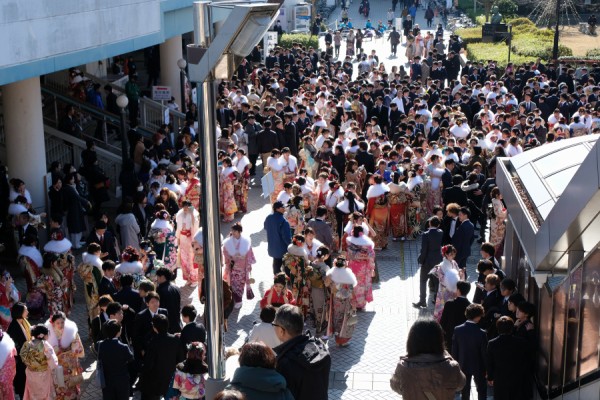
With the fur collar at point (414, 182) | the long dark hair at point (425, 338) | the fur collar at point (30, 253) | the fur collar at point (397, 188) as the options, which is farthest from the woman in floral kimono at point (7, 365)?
the fur collar at point (414, 182)

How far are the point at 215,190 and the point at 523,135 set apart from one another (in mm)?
15180

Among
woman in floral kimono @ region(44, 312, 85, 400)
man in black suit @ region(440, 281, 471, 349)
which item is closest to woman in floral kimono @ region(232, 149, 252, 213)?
man in black suit @ region(440, 281, 471, 349)

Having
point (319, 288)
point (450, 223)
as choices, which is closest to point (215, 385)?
point (319, 288)

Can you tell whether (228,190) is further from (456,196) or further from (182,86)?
(182,86)

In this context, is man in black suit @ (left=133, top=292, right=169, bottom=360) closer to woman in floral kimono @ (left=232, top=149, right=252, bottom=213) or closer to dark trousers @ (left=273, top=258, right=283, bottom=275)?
dark trousers @ (left=273, top=258, right=283, bottom=275)

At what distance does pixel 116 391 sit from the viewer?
403 inches

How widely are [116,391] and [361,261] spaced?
15.5ft

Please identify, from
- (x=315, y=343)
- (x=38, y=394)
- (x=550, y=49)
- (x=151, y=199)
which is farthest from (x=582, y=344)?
(x=550, y=49)

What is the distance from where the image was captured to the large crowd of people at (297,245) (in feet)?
32.7

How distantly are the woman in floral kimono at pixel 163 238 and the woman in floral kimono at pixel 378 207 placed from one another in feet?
12.3

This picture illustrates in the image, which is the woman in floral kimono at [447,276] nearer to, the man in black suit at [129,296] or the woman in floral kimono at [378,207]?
the man in black suit at [129,296]

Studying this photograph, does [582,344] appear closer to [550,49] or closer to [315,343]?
[315,343]

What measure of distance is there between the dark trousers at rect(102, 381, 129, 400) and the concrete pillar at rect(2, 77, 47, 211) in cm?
746

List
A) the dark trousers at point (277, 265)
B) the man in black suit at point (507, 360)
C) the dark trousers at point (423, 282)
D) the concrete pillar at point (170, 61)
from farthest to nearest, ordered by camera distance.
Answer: the concrete pillar at point (170, 61)
the dark trousers at point (277, 265)
the dark trousers at point (423, 282)
the man in black suit at point (507, 360)
